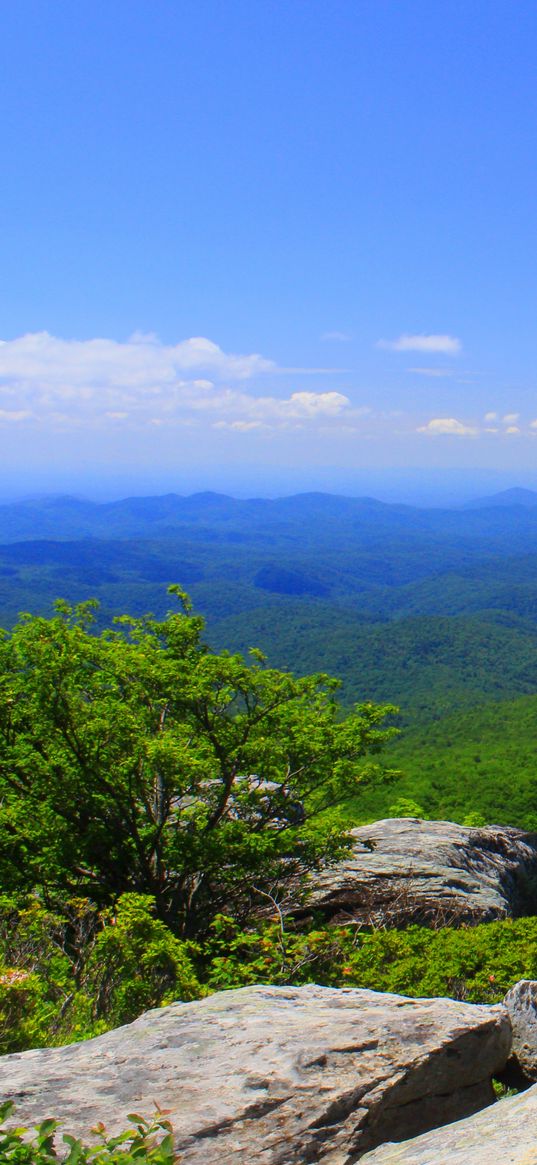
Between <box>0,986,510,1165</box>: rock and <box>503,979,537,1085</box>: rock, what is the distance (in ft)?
1.67

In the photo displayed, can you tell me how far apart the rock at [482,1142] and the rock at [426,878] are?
7.81 meters

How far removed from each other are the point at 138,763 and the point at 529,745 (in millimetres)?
60219

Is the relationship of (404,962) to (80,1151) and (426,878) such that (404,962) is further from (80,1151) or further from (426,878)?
(426,878)

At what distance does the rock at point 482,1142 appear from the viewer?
11.1ft

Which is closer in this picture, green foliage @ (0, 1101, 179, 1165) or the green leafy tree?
green foliage @ (0, 1101, 179, 1165)

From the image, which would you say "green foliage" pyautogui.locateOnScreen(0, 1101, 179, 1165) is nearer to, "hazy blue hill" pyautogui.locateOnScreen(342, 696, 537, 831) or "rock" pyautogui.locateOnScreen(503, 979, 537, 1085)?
"rock" pyautogui.locateOnScreen(503, 979, 537, 1085)

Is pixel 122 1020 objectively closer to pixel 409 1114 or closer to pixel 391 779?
pixel 409 1114

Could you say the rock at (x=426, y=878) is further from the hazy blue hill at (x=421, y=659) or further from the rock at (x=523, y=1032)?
the hazy blue hill at (x=421, y=659)

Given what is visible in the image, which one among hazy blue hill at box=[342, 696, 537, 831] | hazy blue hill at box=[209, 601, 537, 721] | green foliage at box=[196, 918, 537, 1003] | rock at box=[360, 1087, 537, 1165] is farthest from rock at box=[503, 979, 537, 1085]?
hazy blue hill at box=[209, 601, 537, 721]

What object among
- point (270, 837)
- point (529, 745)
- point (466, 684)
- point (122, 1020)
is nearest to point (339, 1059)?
point (122, 1020)

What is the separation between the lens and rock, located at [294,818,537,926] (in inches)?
496

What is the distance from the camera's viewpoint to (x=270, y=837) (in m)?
11.2

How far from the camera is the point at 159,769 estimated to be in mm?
10305

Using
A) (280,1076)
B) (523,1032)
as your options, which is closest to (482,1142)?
(280,1076)
